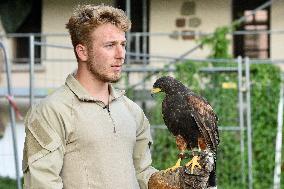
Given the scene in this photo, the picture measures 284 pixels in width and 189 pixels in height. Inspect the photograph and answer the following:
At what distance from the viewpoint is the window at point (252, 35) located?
14289mm

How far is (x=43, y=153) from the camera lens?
297 centimetres

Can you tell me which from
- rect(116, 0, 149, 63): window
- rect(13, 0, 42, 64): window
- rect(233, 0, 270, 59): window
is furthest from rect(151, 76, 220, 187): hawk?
rect(13, 0, 42, 64): window

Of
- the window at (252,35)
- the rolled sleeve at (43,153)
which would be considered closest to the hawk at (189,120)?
the rolled sleeve at (43,153)

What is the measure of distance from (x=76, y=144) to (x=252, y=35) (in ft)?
38.3

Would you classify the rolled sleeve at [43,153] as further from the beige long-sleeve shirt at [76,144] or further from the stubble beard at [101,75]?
the stubble beard at [101,75]

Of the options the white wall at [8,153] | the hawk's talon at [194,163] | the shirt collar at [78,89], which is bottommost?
the white wall at [8,153]

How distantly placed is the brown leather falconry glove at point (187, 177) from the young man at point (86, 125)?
9.4 inches

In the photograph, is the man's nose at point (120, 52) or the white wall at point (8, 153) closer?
the man's nose at point (120, 52)

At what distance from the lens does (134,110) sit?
3.37 metres

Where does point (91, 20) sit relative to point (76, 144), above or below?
above

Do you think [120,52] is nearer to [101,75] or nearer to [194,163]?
[101,75]

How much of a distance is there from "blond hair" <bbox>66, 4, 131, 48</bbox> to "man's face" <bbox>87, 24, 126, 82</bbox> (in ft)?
0.06

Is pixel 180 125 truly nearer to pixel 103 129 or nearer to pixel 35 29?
pixel 103 129

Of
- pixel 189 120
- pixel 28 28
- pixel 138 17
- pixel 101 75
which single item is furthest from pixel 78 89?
pixel 28 28
